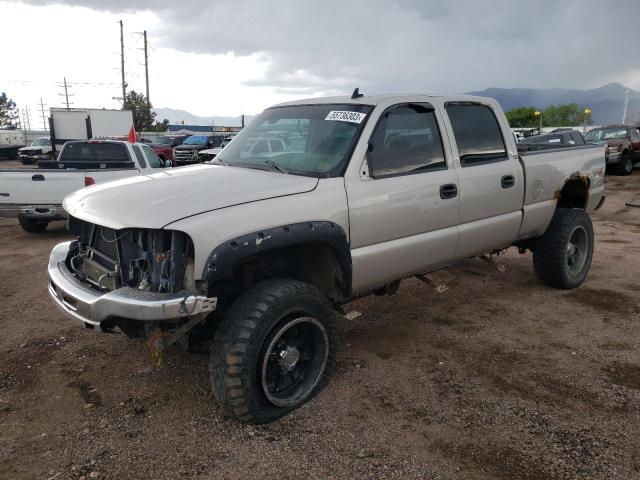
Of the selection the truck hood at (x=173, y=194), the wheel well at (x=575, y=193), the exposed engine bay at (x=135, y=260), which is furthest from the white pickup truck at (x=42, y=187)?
the wheel well at (x=575, y=193)

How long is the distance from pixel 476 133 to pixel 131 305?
319cm

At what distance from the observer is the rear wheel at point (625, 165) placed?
1817 cm

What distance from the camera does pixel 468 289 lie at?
5840mm

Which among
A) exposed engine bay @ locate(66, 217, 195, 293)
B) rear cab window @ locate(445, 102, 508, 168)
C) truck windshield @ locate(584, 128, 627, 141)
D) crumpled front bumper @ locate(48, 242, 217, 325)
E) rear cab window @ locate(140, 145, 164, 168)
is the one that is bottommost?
crumpled front bumper @ locate(48, 242, 217, 325)

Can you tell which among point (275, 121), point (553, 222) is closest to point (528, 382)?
point (553, 222)

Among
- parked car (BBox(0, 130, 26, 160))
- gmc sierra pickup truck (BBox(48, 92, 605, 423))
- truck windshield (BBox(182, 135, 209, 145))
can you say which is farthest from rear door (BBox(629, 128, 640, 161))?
parked car (BBox(0, 130, 26, 160))

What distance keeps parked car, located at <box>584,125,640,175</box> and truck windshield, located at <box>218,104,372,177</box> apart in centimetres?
1694

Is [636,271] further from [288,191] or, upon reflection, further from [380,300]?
[288,191]

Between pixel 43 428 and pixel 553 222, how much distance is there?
496 cm

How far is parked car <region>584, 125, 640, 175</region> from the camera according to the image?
1805 centimetres

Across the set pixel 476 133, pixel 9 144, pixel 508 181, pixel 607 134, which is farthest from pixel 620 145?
pixel 9 144

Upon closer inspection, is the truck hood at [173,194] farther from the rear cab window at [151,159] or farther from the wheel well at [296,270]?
the rear cab window at [151,159]

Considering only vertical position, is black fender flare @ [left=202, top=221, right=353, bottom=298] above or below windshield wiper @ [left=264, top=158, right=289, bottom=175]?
below

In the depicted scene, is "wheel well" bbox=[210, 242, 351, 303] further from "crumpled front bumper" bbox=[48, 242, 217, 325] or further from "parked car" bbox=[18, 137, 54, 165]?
"parked car" bbox=[18, 137, 54, 165]
